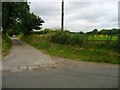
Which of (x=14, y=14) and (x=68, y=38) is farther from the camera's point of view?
(x=14, y=14)

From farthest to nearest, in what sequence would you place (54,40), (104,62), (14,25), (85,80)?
(14,25)
(54,40)
(104,62)
(85,80)

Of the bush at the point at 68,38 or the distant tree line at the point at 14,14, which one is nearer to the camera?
the bush at the point at 68,38

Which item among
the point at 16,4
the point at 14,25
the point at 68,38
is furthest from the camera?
the point at 14,25

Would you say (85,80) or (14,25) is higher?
(14,25)

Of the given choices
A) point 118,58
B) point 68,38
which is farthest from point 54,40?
point 118,58

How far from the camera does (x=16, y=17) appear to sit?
44.0 metres

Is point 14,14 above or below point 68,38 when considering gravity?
above

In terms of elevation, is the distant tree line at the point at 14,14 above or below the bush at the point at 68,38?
above

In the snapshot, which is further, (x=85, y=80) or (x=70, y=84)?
(x=85, y=80)

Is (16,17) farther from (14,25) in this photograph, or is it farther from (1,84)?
(1,84)

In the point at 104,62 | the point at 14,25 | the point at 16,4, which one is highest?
the point at 16,4

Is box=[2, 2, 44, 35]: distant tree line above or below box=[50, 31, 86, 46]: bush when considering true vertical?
above

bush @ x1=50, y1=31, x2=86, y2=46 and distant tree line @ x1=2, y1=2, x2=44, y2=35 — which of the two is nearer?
bush @ x1=50, y1=31, x2=86, y2=46

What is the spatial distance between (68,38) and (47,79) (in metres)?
17.0
